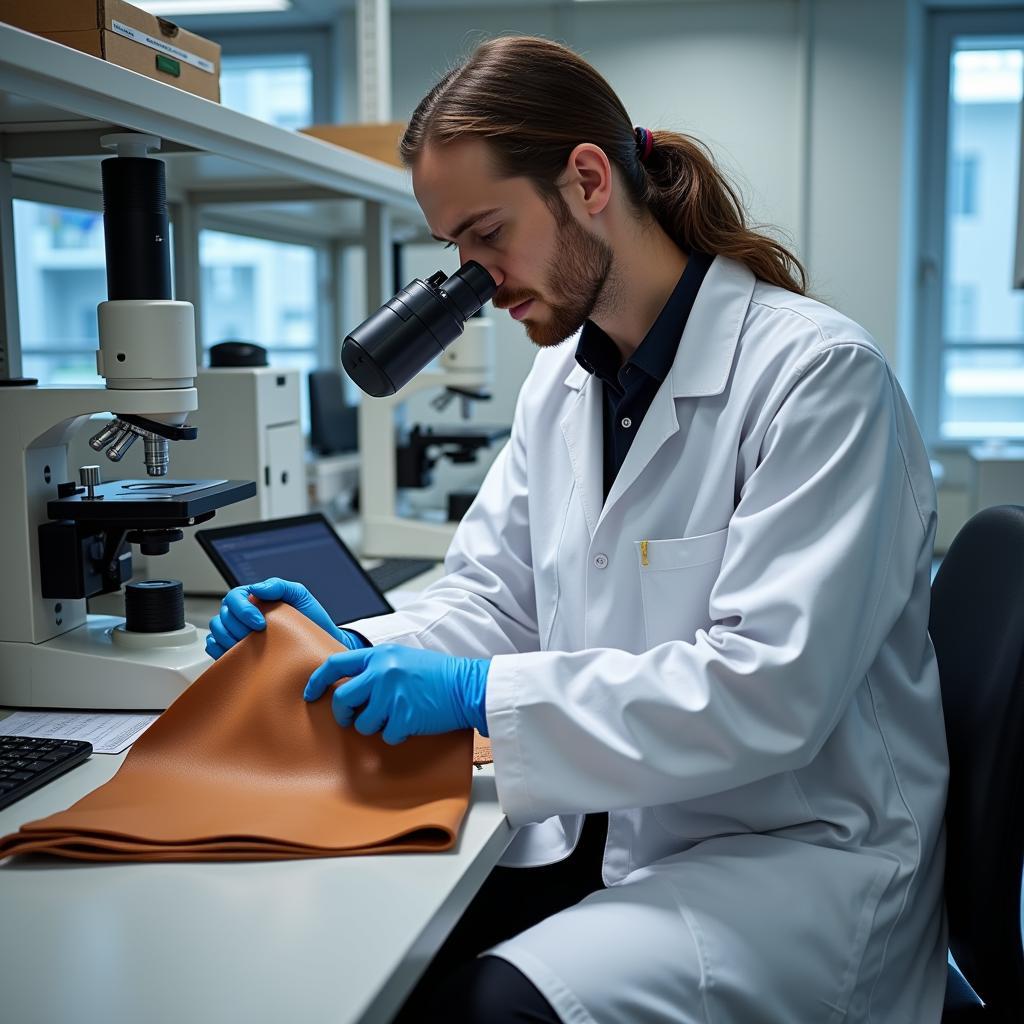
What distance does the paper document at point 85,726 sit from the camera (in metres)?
1.11

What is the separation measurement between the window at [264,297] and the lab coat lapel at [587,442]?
13.4 ft

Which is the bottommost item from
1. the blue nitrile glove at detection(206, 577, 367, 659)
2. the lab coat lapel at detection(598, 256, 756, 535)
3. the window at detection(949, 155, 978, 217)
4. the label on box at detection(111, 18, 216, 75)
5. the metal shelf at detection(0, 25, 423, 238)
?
the blue nitrile glove at detection(206, 577, 367, 659)

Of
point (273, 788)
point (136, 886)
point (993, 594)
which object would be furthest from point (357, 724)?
point (993, 594)

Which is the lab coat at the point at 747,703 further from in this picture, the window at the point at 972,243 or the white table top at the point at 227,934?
the window at the point at 972,243

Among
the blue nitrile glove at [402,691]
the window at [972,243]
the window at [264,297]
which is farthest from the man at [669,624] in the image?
the window at [264,297]

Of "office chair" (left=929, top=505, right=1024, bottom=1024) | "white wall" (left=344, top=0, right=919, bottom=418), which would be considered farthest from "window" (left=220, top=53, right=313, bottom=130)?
"office chair" (left=929, top=505, right=1024, bottom=1024)

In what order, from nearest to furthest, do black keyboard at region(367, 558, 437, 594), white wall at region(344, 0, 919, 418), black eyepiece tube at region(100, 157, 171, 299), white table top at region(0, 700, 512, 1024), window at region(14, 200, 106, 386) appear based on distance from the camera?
white table top at region(0, 700, 512, 1024) → black eyepiece tube at region(100, 157, 171, 299) → black keyboard at region(367, 558, 437, 594) → white wall at region(344, 0, 919, 418) → window at region(14, 200, 106, 386)

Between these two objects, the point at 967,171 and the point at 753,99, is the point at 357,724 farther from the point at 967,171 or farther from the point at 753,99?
the point at 967,171

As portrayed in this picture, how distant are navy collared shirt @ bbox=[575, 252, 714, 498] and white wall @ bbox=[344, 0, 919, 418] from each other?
3.33m

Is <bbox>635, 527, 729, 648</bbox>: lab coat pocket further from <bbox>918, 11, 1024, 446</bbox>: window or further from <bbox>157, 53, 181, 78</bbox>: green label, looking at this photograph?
<bbox>918, 11, 1024, 446</bbox>: window

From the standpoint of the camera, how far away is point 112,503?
122 cm

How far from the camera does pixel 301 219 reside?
2748mm

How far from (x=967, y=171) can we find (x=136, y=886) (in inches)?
194

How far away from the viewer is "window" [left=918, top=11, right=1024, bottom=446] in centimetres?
469
